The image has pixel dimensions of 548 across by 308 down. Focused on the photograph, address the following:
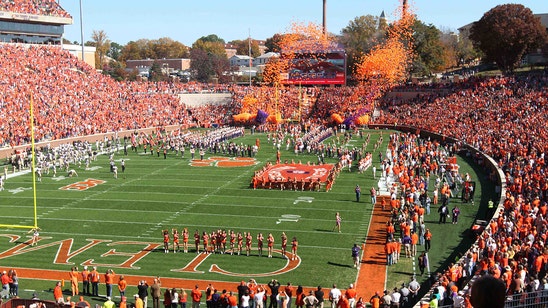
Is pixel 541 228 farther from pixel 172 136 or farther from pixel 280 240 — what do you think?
pixel 172 136

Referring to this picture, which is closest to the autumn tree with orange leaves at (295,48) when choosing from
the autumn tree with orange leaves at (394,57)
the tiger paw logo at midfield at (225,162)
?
the autumn tree with orange leaves at (394,57)

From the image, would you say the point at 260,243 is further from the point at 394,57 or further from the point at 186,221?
the point at 394,57

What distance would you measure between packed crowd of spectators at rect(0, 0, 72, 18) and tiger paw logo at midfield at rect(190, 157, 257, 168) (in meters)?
28.8

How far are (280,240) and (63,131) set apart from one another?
91.5 feet

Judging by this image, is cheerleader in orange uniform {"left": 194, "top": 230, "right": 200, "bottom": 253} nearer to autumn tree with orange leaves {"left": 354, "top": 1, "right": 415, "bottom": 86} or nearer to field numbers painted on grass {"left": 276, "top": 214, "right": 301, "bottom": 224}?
field numbers painted on grass {"left": 276, "top": 214, "right": 301, "bottom": 224}

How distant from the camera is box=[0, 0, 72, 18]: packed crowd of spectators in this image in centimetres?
5566

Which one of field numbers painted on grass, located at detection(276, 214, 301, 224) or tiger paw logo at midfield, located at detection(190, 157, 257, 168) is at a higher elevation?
tiger paw logo at midfield, located at detection(190, 157, 257, 168)

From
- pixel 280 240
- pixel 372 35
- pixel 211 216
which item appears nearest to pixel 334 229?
pixel 280 240

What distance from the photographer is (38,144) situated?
4028 cm

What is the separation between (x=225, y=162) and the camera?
36.2 metres

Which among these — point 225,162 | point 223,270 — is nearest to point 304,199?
point 223,270

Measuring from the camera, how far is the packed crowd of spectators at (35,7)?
55656 millimetres

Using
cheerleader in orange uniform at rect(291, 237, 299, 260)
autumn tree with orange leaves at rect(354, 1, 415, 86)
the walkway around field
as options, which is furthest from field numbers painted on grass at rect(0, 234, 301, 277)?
autumn tree with orange leaves at rect(354, 1, 415, 86)

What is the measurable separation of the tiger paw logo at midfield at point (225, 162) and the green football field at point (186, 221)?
0.95 metres
